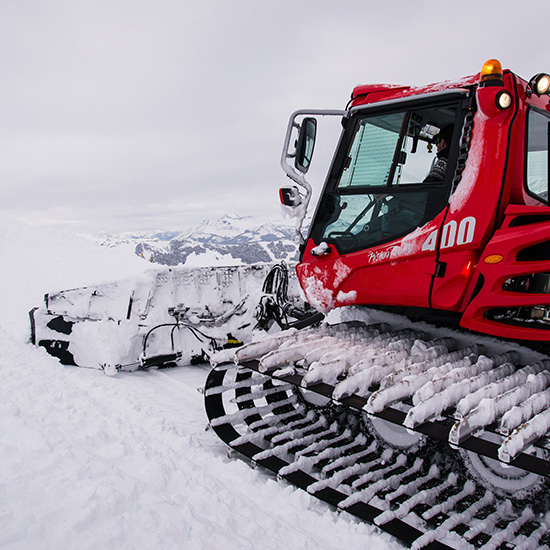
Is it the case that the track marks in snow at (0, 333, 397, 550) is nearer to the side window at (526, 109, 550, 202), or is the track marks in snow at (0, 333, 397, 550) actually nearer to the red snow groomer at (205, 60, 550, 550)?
the red snow groomer at (205, 60, 550, 550)

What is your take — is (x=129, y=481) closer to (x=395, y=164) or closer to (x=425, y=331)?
(x=425, y=331)

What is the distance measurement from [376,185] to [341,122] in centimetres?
67

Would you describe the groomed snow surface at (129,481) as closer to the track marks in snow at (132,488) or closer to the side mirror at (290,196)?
the track marks in snow at (132,488)

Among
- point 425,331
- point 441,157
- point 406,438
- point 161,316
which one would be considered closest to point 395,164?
point 441,157

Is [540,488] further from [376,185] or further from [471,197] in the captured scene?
[376,185]

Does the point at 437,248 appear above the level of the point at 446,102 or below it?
below

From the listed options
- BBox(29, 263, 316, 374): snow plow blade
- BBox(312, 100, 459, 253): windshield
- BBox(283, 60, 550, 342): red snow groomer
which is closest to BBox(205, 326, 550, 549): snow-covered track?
BBox(283, 60, 550, 342): red snow groomer

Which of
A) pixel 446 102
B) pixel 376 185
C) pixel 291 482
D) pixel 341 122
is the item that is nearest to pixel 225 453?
pixel 291 482

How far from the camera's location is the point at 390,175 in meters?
3.39

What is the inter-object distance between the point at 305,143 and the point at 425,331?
186cm

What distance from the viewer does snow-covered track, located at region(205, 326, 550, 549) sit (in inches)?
92.4

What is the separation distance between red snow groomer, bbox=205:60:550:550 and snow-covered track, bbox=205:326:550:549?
0.4 inches

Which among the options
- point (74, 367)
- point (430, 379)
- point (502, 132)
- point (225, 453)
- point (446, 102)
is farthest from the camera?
point (74, 367)

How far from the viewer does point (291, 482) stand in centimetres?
287
